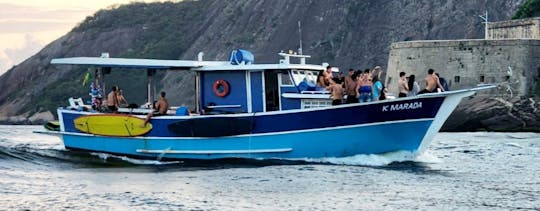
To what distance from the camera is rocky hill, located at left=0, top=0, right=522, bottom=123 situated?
294 feet

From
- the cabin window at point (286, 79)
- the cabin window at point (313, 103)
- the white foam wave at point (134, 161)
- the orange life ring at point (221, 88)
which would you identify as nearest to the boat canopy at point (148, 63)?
the orange life ring at point (221, 88)

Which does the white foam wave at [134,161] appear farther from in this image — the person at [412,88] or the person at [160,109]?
the person at [412,88]

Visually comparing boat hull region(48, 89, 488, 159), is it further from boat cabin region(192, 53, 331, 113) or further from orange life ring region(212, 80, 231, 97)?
orange life ring region(212, 80, 231, 97)

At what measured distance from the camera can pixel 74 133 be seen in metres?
31.2

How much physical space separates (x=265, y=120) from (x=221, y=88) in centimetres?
226

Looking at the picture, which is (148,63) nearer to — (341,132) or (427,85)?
(341,132)

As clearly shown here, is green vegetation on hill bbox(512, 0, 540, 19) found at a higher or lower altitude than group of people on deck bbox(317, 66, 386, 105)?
higher

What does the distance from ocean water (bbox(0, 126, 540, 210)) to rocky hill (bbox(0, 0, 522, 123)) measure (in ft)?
178

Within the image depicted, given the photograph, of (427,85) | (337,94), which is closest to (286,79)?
(337,94)

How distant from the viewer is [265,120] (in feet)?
90.6

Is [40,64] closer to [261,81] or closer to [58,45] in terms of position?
[58,45]

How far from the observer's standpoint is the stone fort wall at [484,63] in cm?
5616

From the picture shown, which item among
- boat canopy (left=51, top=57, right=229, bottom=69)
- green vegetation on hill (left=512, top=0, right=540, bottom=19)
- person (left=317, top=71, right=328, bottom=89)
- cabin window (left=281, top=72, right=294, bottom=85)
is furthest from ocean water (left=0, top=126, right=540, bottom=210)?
green vegetation on hill (left=512, top=0, right=540, bottom=19)

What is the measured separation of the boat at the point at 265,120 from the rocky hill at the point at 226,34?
178 ft
